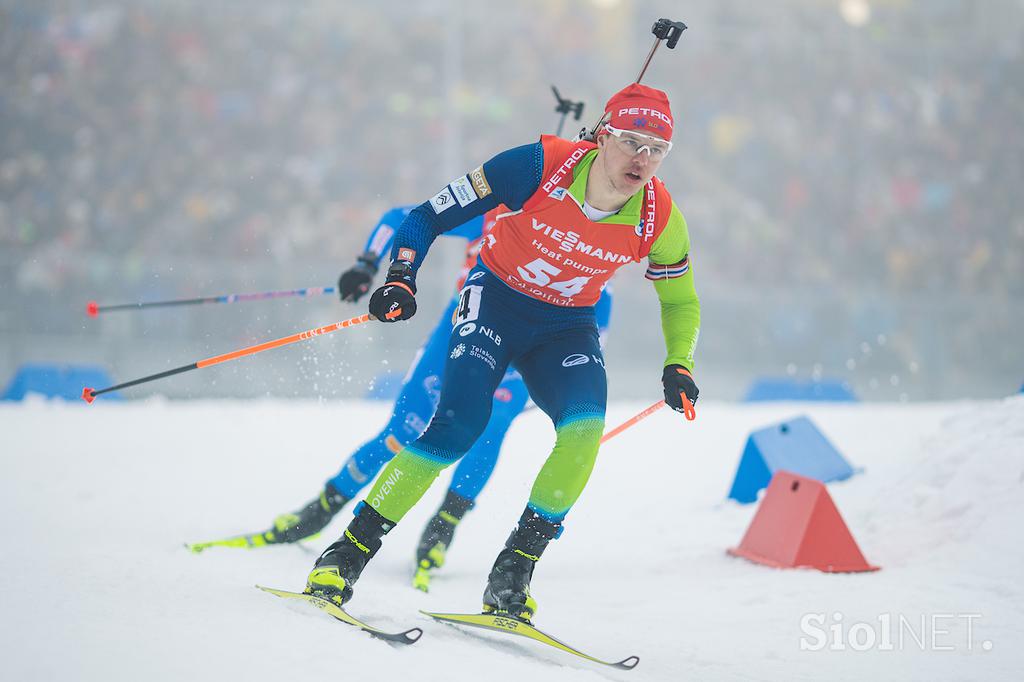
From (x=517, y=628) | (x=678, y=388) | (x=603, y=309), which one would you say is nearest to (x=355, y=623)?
(x=517, y=628)

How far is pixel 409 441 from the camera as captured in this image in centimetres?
452

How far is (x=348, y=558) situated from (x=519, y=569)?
1.78 feet

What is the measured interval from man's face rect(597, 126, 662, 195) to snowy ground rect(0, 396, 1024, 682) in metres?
1.52

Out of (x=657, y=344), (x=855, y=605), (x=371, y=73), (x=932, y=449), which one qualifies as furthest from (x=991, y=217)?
(x=855, y=605)

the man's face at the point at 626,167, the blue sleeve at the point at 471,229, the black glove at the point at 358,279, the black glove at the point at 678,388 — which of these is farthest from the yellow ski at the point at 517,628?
the blue sleeve at the point at 471,229

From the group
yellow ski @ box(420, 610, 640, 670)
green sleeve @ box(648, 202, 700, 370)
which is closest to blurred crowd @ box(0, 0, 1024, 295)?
green sleeve @ box(648, 202, 700, 370)

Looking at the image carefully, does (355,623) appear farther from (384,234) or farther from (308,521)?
(384,234)

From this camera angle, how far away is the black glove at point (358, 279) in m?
4.59

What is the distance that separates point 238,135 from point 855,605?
11.3 metres

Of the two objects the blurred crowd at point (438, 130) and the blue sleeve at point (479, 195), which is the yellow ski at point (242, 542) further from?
the blurred crowd at point (438, 130)

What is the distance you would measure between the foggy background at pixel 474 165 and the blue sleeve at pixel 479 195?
6258 mm

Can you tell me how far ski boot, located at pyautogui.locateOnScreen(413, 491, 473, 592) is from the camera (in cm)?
462

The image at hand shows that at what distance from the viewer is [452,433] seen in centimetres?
334

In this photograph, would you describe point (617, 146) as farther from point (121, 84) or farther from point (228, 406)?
point (121, 84)
